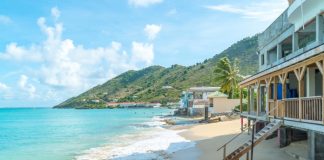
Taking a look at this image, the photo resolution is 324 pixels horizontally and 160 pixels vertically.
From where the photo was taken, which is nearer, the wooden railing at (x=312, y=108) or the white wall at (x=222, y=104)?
the wooden railing at (x=312, y=108)

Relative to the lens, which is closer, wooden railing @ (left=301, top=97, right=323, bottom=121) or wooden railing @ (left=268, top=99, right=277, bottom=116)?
wooden railing @ (left=301, top=97, right=323, bottom=121)

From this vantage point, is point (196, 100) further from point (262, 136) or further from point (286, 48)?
point (262, 136)

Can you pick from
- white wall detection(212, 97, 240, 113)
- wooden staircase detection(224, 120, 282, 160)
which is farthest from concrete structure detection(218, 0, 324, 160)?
white wall detection(212, 97, 240, 113)

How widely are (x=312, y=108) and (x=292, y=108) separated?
2.22m

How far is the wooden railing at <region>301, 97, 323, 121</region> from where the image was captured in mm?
13289

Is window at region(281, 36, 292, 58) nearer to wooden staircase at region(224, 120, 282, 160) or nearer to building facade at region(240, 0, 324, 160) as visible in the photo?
building facade at region(240, 0, 324, 160)

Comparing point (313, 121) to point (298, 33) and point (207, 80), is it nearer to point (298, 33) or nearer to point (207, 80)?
point (298, 33)

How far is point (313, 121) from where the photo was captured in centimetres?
1359

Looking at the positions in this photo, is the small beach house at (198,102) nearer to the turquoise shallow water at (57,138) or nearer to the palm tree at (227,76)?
the palm tree at (227,76)

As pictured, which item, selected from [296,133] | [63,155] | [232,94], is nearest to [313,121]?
[296,133]

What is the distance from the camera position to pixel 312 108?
45.5 ft

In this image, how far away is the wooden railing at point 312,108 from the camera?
1329cm

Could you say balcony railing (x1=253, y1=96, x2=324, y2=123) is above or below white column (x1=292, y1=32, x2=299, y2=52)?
below

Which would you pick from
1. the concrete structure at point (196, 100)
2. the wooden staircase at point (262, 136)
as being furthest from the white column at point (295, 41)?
the concrete structure at point (196, 100)
